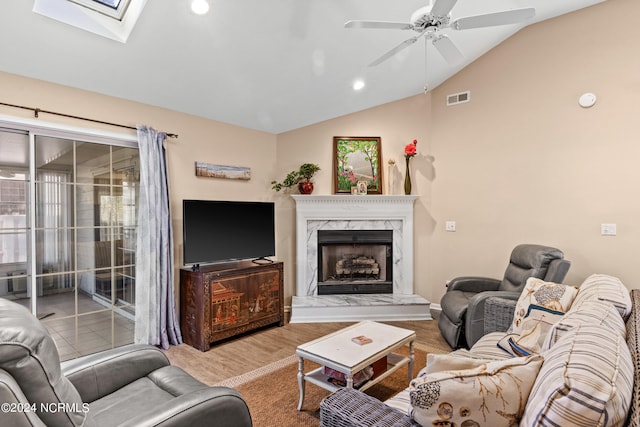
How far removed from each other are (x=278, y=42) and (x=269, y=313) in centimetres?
286

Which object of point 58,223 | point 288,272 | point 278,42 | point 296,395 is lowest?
point 296,395

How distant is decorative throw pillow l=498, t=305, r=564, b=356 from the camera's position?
2084 millimetres

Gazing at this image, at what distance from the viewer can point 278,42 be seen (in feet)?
Result: 10.4

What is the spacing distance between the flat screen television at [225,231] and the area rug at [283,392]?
1.31 meters

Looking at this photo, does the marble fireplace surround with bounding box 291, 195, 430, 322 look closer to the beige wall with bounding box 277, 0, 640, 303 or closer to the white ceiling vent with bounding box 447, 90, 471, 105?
the beige wall with bounding box 277, 0, 640, 303

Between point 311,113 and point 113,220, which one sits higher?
point 311,113

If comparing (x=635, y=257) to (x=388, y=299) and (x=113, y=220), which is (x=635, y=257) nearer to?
(x=388, y=299)

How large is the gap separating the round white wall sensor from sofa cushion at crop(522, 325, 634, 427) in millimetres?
3359

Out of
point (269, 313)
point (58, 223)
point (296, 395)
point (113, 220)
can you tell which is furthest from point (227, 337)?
point (58, 223)

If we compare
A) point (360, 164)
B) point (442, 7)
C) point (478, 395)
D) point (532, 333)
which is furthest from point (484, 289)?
point (478, 395)

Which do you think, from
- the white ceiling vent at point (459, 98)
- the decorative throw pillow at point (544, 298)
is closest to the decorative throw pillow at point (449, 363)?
the decorative throw pillow at point (544, 298)

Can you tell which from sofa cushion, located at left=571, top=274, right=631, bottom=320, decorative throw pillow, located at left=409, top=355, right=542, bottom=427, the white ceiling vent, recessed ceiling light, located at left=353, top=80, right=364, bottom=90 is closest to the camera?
decorative throw pillow, located at left=409, top=355, right=542, bottom=427

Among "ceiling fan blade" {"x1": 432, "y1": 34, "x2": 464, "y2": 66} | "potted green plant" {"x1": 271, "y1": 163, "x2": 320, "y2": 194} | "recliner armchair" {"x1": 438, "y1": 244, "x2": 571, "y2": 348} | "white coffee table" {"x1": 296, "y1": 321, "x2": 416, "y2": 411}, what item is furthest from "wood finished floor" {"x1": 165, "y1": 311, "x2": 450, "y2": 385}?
"ceiling fan blade" {"x1": 432, "y1": 34, "x2": 464, "y2": 66}

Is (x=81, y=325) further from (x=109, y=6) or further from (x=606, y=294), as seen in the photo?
(x=606, y=294)
